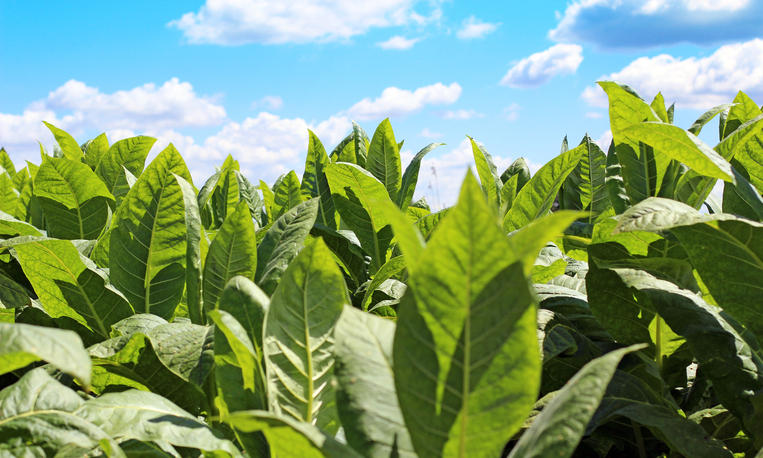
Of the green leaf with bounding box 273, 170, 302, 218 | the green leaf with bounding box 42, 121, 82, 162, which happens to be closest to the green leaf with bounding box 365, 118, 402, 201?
the green leaf with bounding box 273, 170, 302, 218

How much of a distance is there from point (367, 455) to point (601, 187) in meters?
Answer: 2.03

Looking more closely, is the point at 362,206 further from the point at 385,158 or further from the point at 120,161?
the point at 120,161

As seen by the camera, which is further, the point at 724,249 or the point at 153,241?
the point at 153,241

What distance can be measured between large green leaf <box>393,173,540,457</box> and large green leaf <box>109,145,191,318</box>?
1.06 meters

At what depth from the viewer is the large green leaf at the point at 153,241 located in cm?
176

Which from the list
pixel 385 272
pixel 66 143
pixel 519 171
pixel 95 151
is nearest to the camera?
pixel 385 272

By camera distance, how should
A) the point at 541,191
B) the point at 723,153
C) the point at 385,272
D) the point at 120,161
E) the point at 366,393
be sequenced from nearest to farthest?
the point at 366,393
the point at 723,153
the point at 385,272
the point at 541,191
the point at 120,161

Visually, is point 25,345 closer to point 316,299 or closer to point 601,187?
point 316,299

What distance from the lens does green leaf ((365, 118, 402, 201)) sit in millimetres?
2504

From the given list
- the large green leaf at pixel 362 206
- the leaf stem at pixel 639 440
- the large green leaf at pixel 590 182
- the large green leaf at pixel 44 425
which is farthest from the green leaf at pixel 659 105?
the large green leaf at pixel 44 425

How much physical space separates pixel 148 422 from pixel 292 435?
0.33 metres

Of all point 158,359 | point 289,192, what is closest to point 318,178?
point 289,192

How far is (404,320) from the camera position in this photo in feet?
2.91

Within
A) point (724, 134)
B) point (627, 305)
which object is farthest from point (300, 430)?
point (724, 134)
